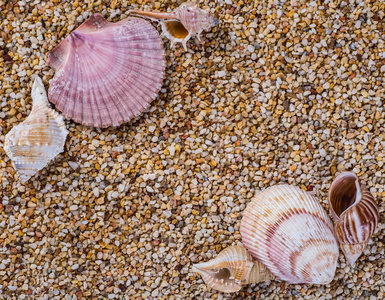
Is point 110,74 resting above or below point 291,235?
above

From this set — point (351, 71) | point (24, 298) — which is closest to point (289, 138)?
point (351, 71)

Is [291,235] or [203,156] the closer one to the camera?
[291,235]

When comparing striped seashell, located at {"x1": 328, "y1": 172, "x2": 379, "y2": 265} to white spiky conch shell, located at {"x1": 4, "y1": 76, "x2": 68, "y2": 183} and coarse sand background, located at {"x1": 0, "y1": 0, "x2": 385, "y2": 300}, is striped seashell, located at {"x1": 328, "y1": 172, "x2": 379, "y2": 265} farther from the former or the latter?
white spiky conch shell, located at {"x1": 4, "y1": 76, "x2": 68, "y2": 183}

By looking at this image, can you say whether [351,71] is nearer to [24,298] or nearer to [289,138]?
[289,138]

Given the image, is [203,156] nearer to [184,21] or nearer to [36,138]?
[184,21]

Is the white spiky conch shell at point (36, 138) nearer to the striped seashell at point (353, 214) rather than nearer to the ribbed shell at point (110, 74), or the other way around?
the ribbed shell at point (110, 74)

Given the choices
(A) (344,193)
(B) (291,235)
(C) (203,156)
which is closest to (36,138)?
(C) (203,156)
